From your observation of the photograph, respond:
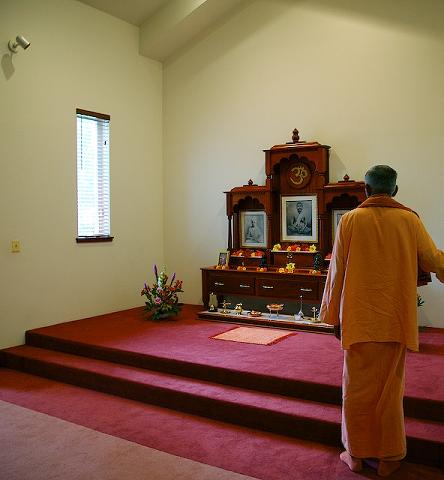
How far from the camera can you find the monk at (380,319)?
2.84m

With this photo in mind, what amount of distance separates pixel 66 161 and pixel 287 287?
279cm

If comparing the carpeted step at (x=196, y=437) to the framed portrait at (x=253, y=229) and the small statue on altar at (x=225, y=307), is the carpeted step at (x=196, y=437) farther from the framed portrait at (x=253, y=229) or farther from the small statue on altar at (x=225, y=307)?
the framed portrait at (x=253, y=229)

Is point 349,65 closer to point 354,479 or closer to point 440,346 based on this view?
point 440,346

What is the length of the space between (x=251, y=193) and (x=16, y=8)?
3.11m

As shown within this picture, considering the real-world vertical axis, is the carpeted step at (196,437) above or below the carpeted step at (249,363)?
below

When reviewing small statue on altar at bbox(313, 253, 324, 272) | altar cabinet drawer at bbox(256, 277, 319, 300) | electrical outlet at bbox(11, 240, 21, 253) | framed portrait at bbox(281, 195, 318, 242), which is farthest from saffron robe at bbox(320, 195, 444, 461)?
electrical outlet at bbox(11, 240, 21, 253)

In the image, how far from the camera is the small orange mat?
16.3ft

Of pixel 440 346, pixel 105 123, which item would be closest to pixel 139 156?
pixel 105 123

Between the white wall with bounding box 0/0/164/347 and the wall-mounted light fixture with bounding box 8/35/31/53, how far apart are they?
80mm

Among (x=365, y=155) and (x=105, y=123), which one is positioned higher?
(x=105, y=123)

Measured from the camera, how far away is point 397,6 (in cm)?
543

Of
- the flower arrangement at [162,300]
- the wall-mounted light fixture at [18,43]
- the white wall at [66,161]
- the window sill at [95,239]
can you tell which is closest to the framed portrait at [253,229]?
the flower arrangement at [162,300]

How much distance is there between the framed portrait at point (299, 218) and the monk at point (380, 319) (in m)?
3.01

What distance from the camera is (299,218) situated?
6.05m
